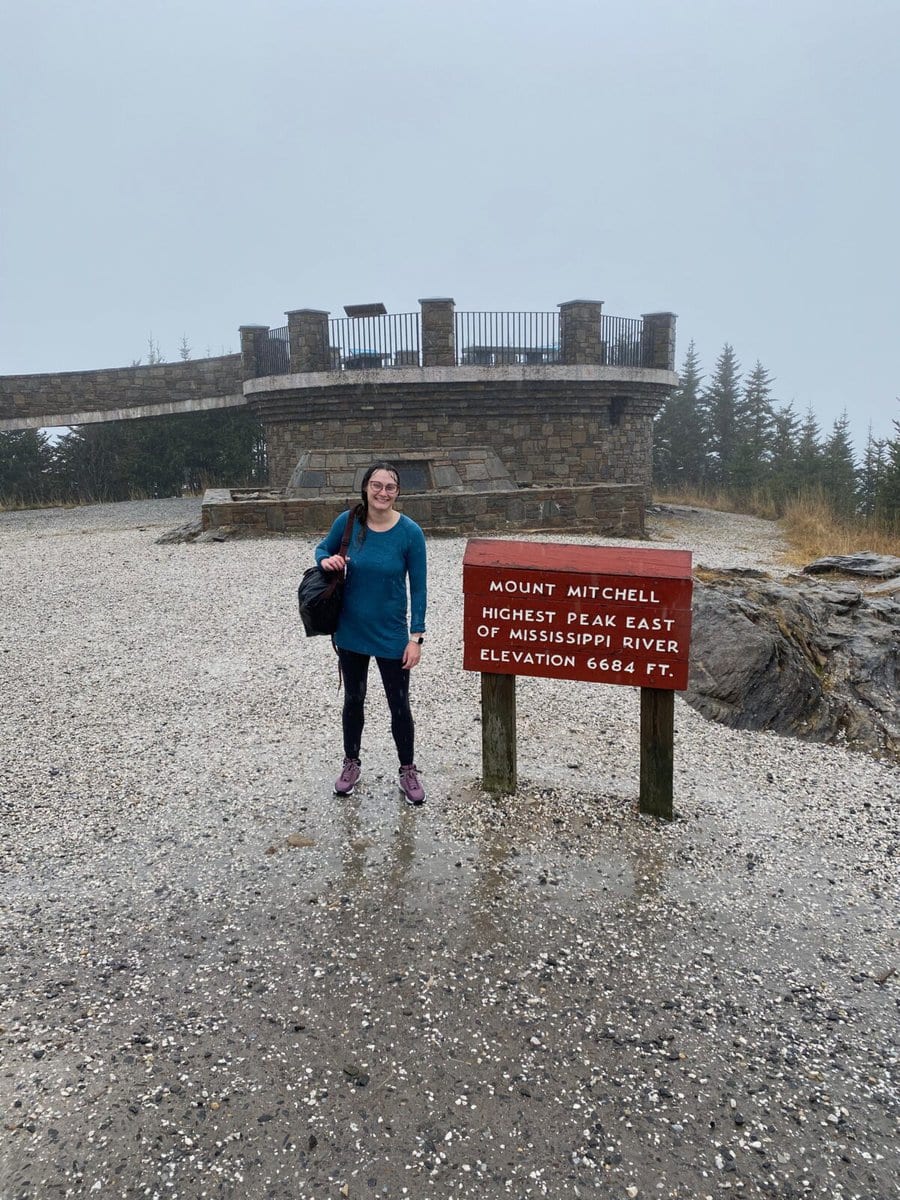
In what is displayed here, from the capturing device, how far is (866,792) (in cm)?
507

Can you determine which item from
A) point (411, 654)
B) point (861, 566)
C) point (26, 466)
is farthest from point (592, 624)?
point (26, 466)

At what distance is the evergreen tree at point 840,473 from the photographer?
2220 cm

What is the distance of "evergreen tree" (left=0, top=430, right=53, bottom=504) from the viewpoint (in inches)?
1050

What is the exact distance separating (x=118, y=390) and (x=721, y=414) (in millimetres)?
29768

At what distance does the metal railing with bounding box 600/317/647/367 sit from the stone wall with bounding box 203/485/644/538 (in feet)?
16.2

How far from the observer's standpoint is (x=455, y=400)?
17891 mm

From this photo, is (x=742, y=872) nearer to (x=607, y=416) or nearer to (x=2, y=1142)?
(x=2, y=1142)

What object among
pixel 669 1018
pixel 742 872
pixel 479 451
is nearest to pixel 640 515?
pixel 479 451

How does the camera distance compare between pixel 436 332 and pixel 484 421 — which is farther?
pixel 484 421

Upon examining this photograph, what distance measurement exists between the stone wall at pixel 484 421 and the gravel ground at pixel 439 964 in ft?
41.2

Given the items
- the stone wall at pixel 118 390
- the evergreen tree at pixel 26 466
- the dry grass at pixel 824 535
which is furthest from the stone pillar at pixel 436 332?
the evergreen tree at pixel 26 466

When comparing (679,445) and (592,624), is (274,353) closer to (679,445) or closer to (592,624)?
(592,624)

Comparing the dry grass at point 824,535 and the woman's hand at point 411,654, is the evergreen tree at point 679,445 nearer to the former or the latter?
the dry grass at point 824,535

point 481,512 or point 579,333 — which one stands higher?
point 579,333
